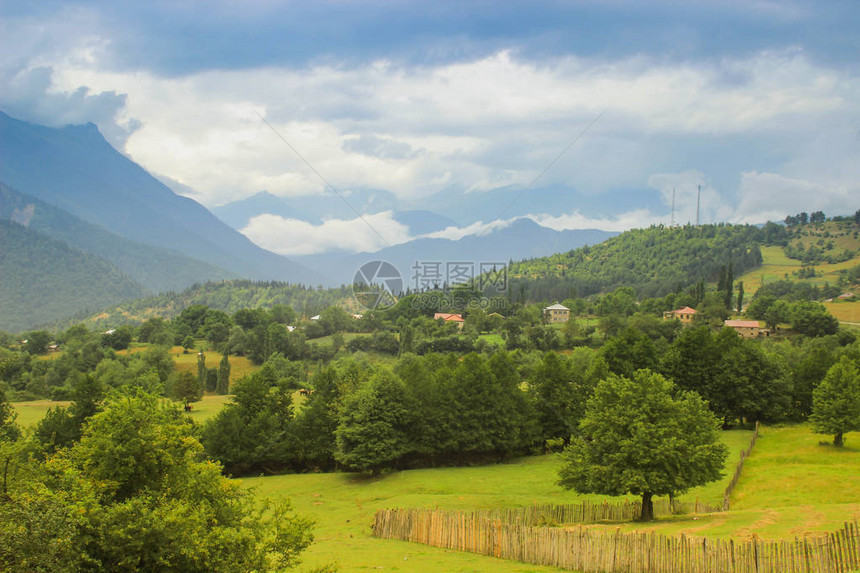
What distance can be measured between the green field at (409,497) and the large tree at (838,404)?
6.65m

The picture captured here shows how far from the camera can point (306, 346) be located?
145250mm

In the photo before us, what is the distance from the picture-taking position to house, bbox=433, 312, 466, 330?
153 metres

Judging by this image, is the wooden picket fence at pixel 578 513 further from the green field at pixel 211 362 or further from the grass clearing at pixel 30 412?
the green field at pixel 211 362

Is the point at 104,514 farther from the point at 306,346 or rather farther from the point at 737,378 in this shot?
the point at 306,346

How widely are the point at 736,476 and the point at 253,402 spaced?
44.7m

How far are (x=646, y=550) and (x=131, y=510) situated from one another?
16693 millimetres

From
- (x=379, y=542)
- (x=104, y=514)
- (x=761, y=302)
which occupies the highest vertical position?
(x=761, y=302)

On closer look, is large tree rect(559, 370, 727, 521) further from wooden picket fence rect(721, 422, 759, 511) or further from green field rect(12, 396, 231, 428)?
green field rect(12, 396, 231, 428)

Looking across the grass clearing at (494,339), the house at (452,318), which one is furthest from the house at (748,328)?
the house at (452,318)

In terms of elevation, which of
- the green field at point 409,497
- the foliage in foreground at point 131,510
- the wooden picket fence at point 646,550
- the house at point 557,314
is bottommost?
the green field at point 409,497

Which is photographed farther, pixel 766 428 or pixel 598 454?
pixel 766 428

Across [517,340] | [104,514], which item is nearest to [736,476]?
[104,514]

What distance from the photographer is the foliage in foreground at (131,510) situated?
13.3 metres

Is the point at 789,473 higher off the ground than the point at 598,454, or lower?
lower
